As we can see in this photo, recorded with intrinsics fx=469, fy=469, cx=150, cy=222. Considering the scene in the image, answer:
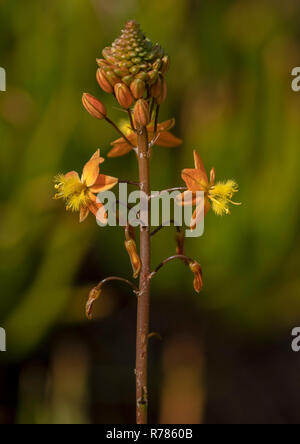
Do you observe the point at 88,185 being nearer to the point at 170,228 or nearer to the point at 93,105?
the point at 93,105

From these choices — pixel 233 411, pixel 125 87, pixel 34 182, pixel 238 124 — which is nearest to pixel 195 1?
pixel 238 124

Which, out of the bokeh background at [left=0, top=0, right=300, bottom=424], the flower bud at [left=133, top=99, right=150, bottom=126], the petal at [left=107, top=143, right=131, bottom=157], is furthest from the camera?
the bokeh background at [left=0, top=0, right=300, bottom=424]

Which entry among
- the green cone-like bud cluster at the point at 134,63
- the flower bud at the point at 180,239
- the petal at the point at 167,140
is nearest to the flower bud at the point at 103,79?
the green cone-like bud cluster at the point at 134,63

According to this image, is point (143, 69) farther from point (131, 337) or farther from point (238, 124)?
point (131, 337)

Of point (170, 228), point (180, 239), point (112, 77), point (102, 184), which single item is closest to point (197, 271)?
point (180, 239)

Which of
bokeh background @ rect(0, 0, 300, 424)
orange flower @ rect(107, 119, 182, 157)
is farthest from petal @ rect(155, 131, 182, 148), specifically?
bokeh background @ rect(0, 0, 300, 424)

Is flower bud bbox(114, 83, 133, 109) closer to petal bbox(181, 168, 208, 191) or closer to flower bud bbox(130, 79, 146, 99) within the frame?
flower bud bbox(130, 79, 146, 99)
